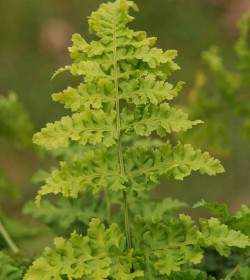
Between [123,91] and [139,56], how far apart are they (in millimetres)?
68

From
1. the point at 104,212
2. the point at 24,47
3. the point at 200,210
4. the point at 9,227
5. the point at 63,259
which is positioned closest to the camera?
the point at 63,259

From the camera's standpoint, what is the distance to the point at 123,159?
3.95 feet

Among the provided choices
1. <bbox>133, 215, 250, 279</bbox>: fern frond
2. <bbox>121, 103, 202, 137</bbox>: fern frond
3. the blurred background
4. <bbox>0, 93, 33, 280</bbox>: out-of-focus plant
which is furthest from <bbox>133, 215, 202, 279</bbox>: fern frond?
the blurred background

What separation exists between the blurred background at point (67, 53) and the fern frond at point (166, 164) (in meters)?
3.04

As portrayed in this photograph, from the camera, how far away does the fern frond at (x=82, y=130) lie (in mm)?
1130

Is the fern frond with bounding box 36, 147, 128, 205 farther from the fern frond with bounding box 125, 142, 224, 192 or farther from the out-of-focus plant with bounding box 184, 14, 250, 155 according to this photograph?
the out-of-focus plant with bounding box 184, 14, 250, 155

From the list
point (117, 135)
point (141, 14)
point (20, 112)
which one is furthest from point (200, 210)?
point (117, 135)

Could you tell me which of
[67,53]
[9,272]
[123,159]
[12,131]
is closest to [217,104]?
[12,131]

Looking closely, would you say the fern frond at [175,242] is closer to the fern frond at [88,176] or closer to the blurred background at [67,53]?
the fern frond at [88,176]

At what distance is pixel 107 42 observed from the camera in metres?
1.20

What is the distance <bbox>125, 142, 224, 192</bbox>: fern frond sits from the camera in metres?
1.13

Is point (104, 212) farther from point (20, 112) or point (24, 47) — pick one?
point (24, 47)

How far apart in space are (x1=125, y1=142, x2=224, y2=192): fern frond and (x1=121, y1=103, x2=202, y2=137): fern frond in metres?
0.03

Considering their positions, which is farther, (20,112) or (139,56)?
(20,112)
